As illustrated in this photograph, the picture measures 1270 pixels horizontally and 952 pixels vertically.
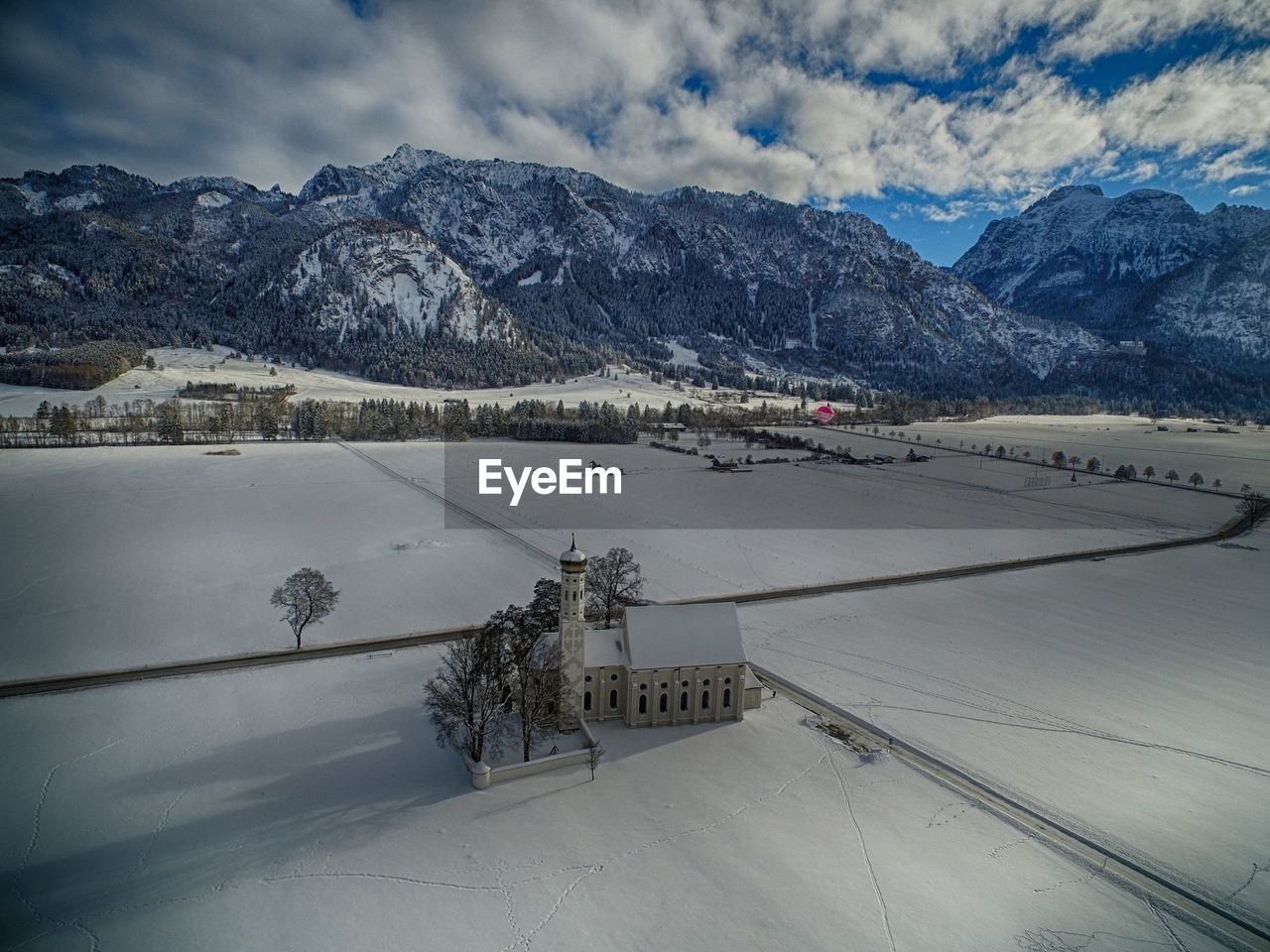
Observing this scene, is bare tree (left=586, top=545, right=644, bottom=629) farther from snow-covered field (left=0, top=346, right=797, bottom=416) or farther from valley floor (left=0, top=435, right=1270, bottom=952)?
snow-covered field (left=0, top=346, right=797, bottom=416)

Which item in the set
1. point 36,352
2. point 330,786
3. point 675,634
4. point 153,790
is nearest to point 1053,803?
point 675,634

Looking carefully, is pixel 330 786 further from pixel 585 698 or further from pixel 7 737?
pixel 7 737

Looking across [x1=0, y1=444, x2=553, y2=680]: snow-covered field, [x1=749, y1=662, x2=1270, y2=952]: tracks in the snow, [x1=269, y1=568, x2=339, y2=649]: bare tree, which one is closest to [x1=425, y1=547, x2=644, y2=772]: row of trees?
[x1=269, y1=568, x2=339, y2=649]: bare tree

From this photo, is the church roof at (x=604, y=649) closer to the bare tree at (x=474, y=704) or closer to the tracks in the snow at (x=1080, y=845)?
the bare tree at (x=474, y=704)

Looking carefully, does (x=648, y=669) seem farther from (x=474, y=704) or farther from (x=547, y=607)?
(x=547, y=607)

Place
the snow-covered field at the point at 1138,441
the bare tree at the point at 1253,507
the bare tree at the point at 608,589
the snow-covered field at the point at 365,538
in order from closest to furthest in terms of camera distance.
Answer: the bare tree at the point at 608,589 < the snow-covered field at the point at 365,538 < the bare tree at the point at 1253,507 < the snow-covered field at the point at 1138,441

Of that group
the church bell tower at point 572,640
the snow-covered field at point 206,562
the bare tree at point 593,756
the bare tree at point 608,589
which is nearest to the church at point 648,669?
the church bell tower at point 572,640

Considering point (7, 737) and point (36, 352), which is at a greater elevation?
point (36, 352)
